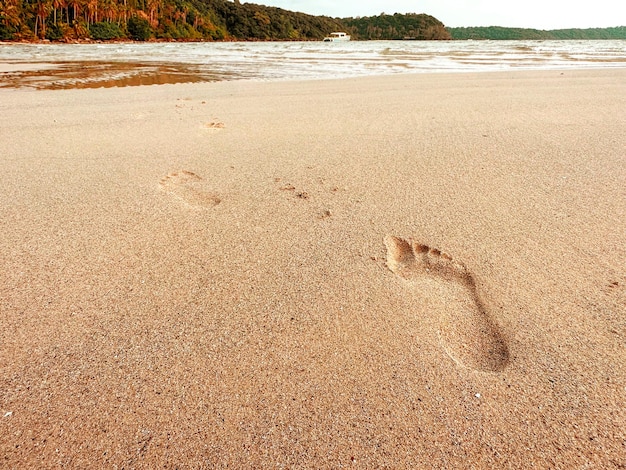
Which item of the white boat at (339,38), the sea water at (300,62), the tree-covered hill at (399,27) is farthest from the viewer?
the tree-covered hill at (399,27)

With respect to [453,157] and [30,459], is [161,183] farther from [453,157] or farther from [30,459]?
[453,157]

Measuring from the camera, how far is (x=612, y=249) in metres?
1.53

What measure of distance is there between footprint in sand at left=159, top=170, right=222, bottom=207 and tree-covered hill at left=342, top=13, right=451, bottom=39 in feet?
279

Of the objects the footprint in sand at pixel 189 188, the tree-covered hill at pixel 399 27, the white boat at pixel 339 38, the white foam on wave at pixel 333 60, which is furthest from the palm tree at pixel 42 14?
the tree-covered hill at pixel 399 27

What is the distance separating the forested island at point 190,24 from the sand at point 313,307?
1618 inches

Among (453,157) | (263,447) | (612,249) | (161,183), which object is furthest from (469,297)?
(161,183)

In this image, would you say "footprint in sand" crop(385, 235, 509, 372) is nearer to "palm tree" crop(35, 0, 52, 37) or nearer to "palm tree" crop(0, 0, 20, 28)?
"palm tree" crop(0, 0, 20, 28)

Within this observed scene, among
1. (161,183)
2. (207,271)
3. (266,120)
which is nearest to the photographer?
(207,271)

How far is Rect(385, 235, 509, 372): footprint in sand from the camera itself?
1089 millimetres

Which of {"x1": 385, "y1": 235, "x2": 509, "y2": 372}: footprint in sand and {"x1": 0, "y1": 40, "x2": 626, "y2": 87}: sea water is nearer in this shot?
{"x1": 385, "y1": 235, "x2": 509, "y2": 372}: footprint in sand

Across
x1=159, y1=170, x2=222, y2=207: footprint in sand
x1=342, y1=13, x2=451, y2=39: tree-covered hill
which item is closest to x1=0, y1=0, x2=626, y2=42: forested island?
x1=342, y1=13, x2=451, y2=39: tree-covered hill

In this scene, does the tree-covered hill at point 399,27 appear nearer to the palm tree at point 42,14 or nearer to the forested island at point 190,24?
the forested island at point 190,24

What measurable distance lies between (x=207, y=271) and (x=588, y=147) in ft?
9.18

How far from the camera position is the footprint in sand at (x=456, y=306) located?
3.57 feet
